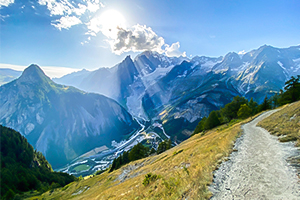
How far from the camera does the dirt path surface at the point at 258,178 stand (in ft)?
25.9

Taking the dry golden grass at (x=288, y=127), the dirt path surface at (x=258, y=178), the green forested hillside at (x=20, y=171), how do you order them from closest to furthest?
the dirt path surface at (x=258, y=178), the dry golden grass at (x=288, y=127), the green forested hillside at (x=20, y=171)

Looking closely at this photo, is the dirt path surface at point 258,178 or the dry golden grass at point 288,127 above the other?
the dirt path surface at point 258,178

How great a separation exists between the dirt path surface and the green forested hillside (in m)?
84.9

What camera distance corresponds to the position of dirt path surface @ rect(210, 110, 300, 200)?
7.89m

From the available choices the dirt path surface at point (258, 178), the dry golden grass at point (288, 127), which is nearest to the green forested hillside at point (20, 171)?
the dirt path surface at point (258, 178)

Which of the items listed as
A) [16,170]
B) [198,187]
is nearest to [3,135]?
[16,170]

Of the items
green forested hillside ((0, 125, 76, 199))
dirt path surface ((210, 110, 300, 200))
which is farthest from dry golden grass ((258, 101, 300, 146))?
green forested hillside ((0, 125, 76, 199))

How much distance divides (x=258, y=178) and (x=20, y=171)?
123 m

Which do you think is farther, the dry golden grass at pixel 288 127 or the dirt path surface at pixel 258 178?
the dry golden grass at pixel 288 127

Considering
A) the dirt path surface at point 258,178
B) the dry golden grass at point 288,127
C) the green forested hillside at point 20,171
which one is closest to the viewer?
the dirt path surface at point 258,178

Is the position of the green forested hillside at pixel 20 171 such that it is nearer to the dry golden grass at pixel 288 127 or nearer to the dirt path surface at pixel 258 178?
the dirt path surface at pixel 258 178

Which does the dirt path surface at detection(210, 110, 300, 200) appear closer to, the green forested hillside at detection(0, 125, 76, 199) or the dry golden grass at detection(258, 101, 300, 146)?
the dry golden grass at detection(258, 101, 300, 146)

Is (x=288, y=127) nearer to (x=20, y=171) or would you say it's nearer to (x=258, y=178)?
(x=258, y=178)

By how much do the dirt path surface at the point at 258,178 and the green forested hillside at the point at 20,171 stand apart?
84877 millimetres
